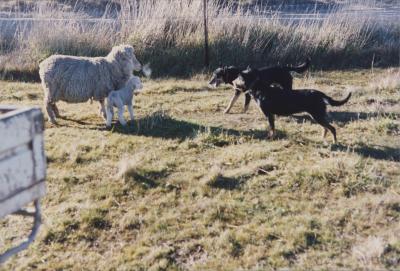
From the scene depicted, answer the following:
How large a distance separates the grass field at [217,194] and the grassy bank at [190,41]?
3.24 meters

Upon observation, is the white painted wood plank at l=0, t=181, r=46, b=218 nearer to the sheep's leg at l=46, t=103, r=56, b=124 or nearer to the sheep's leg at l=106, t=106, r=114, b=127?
the sheep's leg at l=106, t=106, r=114, b=127

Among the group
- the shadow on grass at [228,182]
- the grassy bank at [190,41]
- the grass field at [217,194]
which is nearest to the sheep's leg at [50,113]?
the grass field at [217,194]

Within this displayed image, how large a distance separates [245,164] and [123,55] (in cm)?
267

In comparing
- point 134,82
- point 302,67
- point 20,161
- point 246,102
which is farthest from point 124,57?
point 20,161

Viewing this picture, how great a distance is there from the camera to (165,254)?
15.1ft

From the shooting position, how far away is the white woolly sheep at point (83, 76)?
762 centimetres

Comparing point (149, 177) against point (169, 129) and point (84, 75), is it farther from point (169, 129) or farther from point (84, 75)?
point (84, 75)

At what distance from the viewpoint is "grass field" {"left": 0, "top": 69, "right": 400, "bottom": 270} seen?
4.58m

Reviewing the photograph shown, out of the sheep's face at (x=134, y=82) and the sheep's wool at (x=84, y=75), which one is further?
the sheep's face at (x=134, y=82)

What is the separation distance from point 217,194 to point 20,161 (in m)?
2.87

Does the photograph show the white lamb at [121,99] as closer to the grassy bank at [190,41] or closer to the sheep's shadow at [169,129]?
the sheep's shadow at [169,129]

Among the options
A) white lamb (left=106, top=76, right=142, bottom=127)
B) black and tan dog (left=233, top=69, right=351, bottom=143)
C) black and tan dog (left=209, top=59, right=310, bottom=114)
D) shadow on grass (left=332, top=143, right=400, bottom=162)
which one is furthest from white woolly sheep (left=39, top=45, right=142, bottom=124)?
shadow on grass (left=332, top=143, right=400, bottom=162)

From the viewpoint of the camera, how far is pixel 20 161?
10.0 feet

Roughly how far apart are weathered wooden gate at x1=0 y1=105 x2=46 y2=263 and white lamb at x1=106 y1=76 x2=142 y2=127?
4.39 metres
